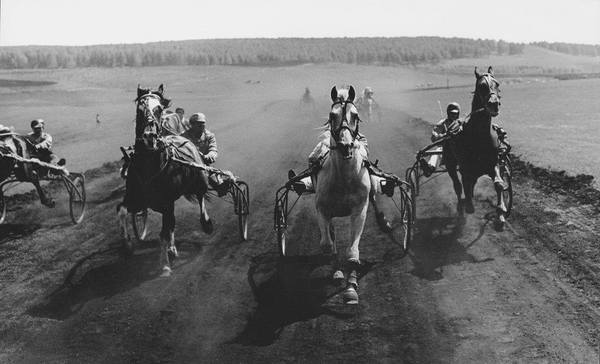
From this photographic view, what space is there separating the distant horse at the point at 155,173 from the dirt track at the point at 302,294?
79cm

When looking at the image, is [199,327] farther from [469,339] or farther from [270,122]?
[270,122]

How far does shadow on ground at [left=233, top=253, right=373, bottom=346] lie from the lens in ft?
24.7

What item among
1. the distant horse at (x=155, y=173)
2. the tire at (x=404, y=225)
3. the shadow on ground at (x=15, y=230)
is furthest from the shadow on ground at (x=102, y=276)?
the tire at (x=404, y=225)

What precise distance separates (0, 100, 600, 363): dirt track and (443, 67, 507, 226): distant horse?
2.74 feet

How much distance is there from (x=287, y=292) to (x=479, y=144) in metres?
4.78

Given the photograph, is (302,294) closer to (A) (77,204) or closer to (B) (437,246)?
(B) (437,246)

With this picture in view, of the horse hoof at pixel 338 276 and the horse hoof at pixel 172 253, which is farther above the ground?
the horse hoof at pixel 172 253

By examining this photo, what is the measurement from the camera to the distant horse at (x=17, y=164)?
471 inches

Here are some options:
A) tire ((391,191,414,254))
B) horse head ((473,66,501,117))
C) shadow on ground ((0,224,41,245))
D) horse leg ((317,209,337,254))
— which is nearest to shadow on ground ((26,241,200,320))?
shadow on ground ((0,224,41,245))

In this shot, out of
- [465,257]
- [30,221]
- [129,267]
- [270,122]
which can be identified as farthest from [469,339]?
[270,122]

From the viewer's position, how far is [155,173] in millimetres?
9141

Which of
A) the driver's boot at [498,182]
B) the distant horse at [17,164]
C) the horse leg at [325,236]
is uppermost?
the distant horse at [17,164]

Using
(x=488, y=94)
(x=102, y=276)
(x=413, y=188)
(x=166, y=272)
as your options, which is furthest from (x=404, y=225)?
Answer: (x=102, y=276)

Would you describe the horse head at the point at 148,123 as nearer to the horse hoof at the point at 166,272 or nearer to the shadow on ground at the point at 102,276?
the horse hoof at the point at 166,272
